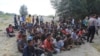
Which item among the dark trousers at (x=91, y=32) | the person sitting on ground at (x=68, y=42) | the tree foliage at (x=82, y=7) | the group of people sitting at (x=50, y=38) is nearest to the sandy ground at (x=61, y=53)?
the person sitting on ground at (x=68, y=42)

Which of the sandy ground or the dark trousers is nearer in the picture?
the sandy ground

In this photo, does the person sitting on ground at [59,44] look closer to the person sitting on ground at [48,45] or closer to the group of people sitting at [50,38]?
the group of people sitting at [50,38]

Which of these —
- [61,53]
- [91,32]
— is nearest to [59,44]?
[61,53]

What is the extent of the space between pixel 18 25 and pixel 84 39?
249 inches

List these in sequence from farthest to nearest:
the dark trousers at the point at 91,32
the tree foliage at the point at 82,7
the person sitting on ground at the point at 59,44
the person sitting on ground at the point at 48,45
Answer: the tree foliage at the point at 82,7
the dark trousers at the point at 91,32
the person sitting on ground at the point at 59,44
the person sitting on ground at the point at 48,45

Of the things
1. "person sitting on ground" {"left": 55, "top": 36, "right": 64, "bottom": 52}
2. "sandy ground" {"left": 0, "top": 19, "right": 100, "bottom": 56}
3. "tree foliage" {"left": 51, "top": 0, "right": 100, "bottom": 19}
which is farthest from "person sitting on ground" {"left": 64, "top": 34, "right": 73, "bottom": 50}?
"tree foliage" {"left": 51, "top": 0, "right": 100, "bottom": 19}

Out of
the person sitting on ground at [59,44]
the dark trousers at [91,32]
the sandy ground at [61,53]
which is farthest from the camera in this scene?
the dark trousers at [91,32]

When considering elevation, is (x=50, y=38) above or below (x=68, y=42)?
above

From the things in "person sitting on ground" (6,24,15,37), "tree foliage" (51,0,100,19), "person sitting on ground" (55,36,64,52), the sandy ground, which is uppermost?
"tree foliage" (51,0,100,19)

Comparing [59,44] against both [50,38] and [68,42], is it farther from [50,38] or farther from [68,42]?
[50,38]

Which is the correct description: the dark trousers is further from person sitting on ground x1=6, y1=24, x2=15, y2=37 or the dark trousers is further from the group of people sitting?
person sitting on ground x1=6, y1=24, x2=15, y2=37

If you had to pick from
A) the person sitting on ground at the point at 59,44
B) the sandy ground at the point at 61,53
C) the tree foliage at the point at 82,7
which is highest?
the tree foliage at the point at 82,7

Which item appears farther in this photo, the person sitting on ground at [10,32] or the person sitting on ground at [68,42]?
the person sitting on ground at [10,32]

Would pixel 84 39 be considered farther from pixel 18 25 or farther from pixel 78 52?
pixel 18 25
